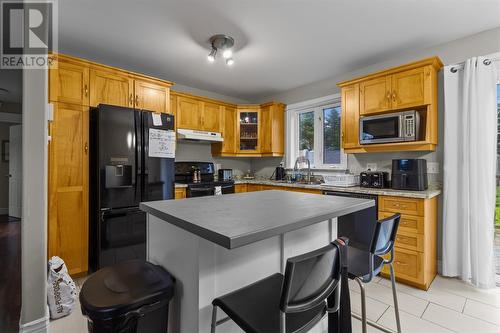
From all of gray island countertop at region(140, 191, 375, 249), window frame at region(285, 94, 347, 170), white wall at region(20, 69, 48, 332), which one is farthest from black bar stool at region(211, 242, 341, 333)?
window frame at region(285, 94, 347, 170)

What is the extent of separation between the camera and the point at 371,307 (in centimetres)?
209

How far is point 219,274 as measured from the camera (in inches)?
42.7

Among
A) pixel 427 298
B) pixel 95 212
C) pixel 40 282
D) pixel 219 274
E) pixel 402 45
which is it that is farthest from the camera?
pixel 402 45

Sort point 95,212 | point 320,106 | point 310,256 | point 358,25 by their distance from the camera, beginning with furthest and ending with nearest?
point 320,106
point 95,212
point 358,25
point 310,256

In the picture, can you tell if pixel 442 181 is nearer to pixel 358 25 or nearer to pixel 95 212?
pixel 358 25

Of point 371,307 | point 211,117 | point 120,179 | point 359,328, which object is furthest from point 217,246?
point 211,117

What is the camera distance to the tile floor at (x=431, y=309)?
1832 mm

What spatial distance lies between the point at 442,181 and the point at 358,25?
1912mm

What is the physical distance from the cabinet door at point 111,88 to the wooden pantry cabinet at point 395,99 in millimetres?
2720

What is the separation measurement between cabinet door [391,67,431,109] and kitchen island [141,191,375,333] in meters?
1.95

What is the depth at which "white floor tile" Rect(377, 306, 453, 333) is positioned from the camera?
1.80 meters

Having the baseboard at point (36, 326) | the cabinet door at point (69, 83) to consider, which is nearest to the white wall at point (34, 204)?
the baseboard at point (36, 326)

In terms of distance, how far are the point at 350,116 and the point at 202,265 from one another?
2.89 metres

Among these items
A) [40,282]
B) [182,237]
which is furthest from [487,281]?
[40,282]
